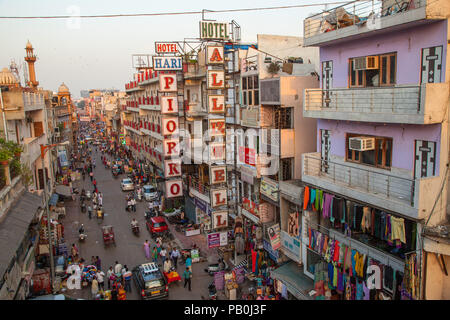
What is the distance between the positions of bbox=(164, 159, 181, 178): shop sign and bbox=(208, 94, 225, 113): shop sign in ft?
16.5

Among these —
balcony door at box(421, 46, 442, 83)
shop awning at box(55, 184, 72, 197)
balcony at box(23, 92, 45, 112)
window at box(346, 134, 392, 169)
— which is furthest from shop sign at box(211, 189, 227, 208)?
shop awning at box(55, 184, 72, 197)

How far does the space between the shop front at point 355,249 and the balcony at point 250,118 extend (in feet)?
18.1

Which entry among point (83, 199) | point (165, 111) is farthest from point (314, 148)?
point (83, 199)

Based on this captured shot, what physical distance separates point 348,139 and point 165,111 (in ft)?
41.1

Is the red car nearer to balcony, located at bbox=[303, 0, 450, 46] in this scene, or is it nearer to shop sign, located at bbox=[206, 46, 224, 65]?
shop sign, located at bbox=[206, 46, 224, 65]

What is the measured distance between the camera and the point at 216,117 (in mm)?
20875

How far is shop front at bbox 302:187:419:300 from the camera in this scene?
434 inches

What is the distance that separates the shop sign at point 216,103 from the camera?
19781mm

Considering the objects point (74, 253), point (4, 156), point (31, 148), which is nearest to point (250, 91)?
point (4, 156)

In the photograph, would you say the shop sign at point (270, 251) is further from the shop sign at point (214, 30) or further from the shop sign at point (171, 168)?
the shop sign at point (214, 30)

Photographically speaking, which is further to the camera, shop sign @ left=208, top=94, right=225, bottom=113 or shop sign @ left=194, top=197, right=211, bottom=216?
shop sign @ left=194, top=197, right=211, bottom=216

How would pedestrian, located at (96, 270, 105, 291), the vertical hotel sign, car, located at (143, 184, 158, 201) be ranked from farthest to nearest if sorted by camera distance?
car, located at (143, 184, 158, 201)
the vertical hotel sign
pedestrian, located at (96, 270, 105, 291)

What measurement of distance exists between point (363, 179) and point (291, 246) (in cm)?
547

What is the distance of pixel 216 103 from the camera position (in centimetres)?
1994
